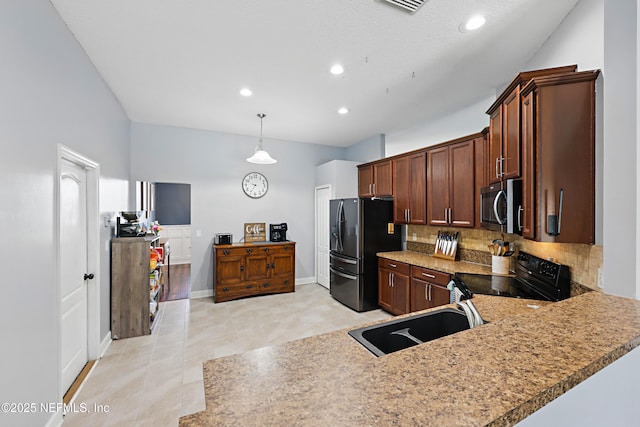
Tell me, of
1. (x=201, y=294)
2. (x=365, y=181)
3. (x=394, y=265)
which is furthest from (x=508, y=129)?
(x=201, y=294)

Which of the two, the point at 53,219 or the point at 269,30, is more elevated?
the point at 269,30

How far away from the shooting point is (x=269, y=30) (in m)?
2.19

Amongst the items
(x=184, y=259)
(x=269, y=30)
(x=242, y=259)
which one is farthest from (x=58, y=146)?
(x=184, y=259)

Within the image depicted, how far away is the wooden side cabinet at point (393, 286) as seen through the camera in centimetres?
366

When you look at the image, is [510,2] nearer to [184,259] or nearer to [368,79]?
[368,79]

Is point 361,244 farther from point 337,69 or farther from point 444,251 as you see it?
point 337,69

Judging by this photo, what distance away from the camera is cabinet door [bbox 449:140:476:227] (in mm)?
3227

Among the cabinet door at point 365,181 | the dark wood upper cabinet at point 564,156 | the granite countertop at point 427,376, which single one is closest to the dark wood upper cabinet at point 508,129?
the dark wood upper cabinet at point 564,156

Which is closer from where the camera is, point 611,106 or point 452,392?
point 452,392

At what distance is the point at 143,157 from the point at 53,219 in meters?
2.96

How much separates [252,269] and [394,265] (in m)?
2.39

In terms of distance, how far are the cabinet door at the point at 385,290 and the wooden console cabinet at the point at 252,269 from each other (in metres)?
1.68

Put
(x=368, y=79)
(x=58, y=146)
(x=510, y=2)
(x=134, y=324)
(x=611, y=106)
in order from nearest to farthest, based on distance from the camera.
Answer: (x=611, y=106)
(x=510, y=2)
(x=58, y=146)
(x=368, y=79)
(x=134, y=324)

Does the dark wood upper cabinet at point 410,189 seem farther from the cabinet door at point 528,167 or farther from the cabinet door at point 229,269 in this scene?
the cabinet door at point 229,269
